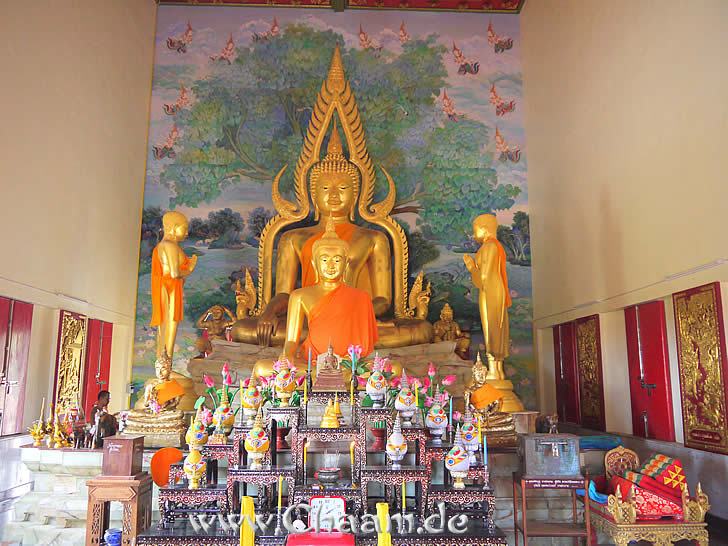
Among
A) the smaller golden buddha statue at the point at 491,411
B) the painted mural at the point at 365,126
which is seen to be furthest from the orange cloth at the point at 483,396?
the painted mural at the point at 365,126

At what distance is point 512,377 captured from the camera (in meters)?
8.13

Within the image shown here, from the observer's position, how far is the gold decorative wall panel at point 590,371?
651 cm

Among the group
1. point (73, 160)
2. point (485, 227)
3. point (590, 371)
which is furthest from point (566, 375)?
point (73, 160)

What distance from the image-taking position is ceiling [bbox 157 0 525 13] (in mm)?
9000

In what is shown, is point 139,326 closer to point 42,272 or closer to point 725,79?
point 42,272

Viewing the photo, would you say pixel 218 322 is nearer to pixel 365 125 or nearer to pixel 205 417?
pixel 365 125

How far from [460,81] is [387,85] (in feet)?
3.23

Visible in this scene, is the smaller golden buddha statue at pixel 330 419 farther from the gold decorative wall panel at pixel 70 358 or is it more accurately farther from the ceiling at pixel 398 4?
the ceiling at pixel 398 4

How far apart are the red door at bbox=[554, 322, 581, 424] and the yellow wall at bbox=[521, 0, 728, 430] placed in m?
0.17

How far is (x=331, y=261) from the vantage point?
6.20 m

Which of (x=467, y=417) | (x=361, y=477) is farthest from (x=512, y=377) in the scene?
(x=361, y=477)

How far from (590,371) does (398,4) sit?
18.2 ft

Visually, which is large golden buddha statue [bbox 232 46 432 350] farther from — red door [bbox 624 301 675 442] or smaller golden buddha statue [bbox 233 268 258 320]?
red door [bbox 624 301 675 442]

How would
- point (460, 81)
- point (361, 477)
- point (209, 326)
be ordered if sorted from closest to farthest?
1. point (361, 477)
2. point (209, 326)
3. point (460, 81)
